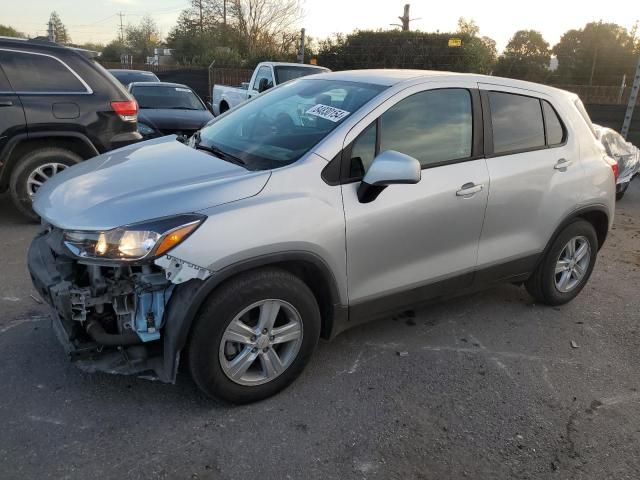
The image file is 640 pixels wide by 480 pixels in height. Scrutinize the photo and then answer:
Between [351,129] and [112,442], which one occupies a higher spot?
[351,129]

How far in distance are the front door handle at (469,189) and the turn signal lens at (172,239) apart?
5.79 ft

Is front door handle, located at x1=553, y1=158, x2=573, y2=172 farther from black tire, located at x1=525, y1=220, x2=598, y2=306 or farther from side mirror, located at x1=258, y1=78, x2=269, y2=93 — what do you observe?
side mirror, located at x1=258, y1=78, x2=269, y2=93

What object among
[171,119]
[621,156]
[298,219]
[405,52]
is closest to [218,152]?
[298,219]

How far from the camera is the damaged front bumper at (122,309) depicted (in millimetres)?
2600

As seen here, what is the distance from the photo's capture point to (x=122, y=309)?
2.70m

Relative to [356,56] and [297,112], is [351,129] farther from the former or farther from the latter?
[356,56]

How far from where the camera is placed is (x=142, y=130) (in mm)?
9227

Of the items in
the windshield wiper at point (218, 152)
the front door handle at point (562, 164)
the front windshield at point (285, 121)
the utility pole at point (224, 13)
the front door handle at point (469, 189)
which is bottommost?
the front door handle at point (469, 189)

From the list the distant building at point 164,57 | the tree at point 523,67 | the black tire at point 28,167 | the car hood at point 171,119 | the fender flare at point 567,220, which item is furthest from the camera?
the distant building at point 164,57

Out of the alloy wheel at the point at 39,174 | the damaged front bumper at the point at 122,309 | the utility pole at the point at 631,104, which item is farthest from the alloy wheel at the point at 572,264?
the utility pole at the point at 631,104

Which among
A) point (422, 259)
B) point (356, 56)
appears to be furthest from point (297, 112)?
point (356, 56)

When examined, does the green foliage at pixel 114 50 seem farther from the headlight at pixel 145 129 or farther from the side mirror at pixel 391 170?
the side mirror at pixel 391 170

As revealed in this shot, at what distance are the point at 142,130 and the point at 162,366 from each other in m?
7.30

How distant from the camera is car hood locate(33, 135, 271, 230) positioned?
8.68 ft
